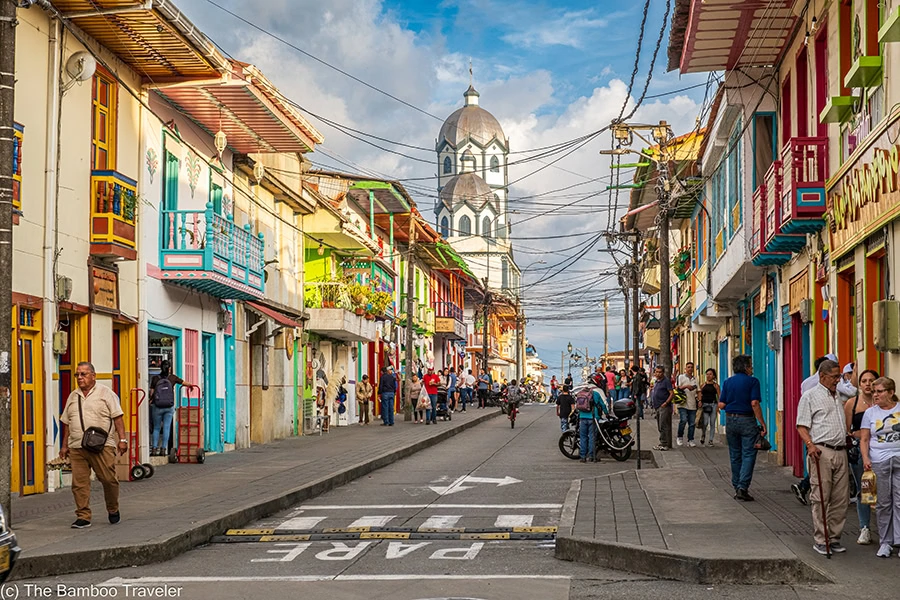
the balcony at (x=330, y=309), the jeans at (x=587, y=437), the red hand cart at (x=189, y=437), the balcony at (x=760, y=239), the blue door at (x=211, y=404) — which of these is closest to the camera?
the balcony at (x=760, y=239)

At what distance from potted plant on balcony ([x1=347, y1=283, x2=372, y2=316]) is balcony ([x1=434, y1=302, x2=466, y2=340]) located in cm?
2385

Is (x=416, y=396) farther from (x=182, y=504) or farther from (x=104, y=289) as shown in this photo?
(x=182, y=504)

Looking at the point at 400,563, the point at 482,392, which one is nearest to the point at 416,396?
the point at 482,392

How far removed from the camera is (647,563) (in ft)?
33.3

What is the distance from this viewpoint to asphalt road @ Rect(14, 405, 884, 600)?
9344 millimetres

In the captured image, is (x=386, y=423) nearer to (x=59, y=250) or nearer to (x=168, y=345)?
(x=168, y=345)

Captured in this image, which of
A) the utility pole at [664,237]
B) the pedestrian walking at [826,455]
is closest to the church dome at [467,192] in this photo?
the utility pole at [664,237]

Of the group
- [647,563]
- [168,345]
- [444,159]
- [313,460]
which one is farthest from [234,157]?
[444,159]

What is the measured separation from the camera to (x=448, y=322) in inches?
2409

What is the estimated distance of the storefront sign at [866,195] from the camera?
11.9 meters

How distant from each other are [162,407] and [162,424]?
51 centimetres

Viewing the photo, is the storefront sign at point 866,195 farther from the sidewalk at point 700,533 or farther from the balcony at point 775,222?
the sidewalk at point 700,533

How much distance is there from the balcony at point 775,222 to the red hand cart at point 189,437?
33.3 feet

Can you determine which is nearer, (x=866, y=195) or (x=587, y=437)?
(x=866, y=195)
